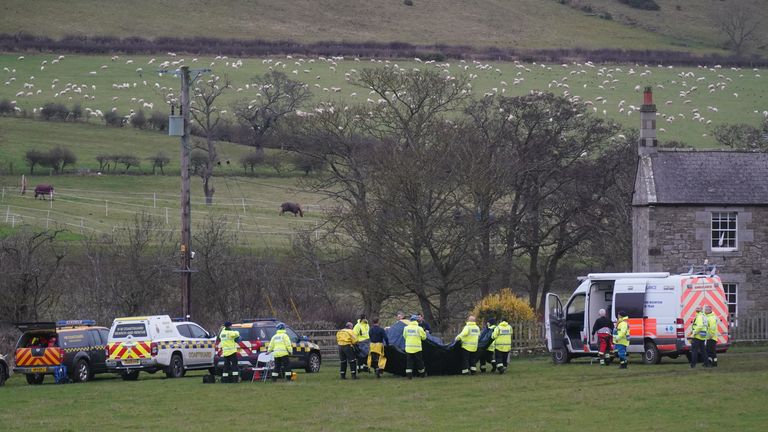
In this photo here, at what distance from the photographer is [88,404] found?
26.4m

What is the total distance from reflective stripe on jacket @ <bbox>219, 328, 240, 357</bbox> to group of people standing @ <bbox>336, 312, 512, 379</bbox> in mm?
2659

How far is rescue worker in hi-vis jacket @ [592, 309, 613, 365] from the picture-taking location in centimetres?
3292

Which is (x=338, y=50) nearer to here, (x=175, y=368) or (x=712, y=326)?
(x=175, y=368)

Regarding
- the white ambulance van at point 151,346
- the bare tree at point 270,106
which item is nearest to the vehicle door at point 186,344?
the white ambulance van at point 151,346

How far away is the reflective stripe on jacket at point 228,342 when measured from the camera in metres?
31.3

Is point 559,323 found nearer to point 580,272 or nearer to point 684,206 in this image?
point 684,206

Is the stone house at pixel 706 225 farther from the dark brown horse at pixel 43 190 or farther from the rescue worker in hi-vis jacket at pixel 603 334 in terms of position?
the dark brown horse at pixel 43 190

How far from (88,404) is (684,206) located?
24488 millimetres

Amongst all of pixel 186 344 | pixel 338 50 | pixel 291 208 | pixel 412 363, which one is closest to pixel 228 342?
pixel 186 344

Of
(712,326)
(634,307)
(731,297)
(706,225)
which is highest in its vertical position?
(706,225)

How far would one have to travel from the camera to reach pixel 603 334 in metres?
32.9

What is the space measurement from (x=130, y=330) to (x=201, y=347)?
252 centimetres

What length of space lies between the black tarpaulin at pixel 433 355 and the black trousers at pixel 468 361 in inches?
4.1

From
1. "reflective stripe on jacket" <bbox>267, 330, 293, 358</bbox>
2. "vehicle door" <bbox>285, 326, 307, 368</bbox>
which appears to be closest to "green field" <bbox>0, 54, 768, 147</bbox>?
"vehicle door" <bbox>285, 326, 307, 368</bbox>
